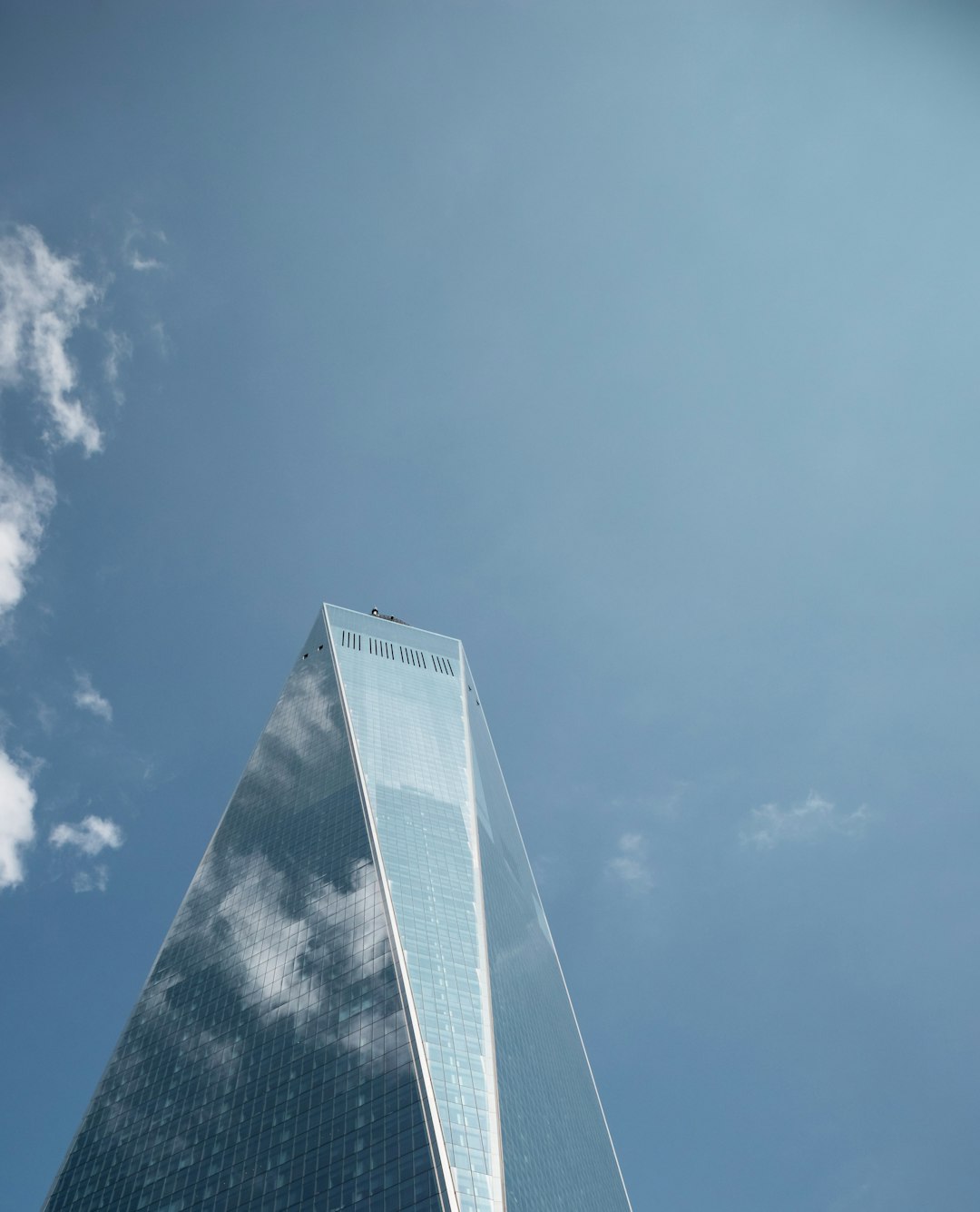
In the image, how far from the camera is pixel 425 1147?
67938 mm

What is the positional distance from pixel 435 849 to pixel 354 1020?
32.1m

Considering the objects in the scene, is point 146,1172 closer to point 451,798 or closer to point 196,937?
point 196,937

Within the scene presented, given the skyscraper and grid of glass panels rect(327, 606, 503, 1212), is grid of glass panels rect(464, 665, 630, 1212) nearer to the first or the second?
the skyscraper

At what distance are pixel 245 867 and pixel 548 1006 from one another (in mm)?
48784

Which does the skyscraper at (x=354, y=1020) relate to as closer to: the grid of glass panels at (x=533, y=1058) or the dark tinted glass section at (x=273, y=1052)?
the dark tinted glass section at (x=273, y=1052)

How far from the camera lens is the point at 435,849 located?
116312 millimetres

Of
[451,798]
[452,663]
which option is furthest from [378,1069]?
[452,663]

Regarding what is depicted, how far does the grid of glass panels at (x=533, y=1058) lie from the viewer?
3295 inches

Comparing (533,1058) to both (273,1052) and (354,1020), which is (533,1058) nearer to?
(354,1020)

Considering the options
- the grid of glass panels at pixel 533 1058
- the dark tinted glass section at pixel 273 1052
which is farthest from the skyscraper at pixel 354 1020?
the grid of glass panels at pixel 533 1058

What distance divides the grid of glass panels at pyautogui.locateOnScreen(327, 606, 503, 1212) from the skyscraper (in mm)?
297

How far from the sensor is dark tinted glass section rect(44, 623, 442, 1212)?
7300 centimetres

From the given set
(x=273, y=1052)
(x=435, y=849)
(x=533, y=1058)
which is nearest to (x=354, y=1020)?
(x=273, y=1052)

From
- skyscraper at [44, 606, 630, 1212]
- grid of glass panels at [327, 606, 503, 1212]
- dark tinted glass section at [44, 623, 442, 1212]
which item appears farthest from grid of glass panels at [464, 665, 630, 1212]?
dark tinted glass section at [44, 623, 442, 1212]
